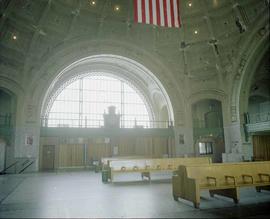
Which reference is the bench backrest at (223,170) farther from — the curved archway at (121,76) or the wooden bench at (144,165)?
the curved archway at (121,76)

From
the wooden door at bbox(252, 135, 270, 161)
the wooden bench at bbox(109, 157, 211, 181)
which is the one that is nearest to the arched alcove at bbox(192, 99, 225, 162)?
the wooden door at bbox(252, 135, 270, 161)

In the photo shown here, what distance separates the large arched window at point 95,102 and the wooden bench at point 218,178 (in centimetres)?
1892

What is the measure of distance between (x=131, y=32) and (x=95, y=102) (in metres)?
9.22

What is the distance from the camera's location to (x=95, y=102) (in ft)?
92.9

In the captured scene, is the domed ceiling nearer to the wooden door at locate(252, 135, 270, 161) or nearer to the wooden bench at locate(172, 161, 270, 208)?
the wooden door at locate(252, 135, 270, 161)

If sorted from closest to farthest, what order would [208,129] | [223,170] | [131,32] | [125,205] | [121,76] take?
[125,205] < [223,170] < [131,32] < [208,129] < [121,76]

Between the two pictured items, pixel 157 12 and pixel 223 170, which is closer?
pixel 223 170

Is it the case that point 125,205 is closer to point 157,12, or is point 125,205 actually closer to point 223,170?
point 223,170

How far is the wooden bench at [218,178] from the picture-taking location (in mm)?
7152

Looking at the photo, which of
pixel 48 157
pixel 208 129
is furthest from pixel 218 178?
pixel 208 129

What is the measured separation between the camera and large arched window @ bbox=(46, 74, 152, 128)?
26.9m

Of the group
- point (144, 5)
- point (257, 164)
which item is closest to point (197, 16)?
point (144, 5)

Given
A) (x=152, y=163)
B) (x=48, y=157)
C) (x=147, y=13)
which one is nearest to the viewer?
(x=152, y=163)

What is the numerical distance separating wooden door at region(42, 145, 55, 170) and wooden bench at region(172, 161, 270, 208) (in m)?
15.9
